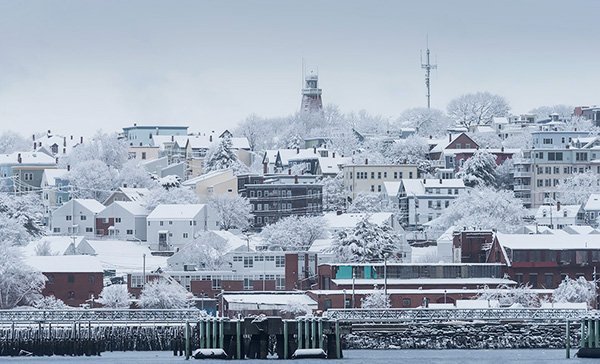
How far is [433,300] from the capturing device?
4183 inches

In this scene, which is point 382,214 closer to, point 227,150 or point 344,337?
point 227,150

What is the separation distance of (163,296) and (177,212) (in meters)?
33.6

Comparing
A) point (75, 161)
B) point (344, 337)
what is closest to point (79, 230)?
point (75, 161)

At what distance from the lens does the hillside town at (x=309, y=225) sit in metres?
111

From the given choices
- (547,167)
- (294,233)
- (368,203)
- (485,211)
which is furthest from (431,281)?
(547,167)

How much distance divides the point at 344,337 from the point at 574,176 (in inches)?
3085

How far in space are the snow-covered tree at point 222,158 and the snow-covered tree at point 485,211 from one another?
30.3m

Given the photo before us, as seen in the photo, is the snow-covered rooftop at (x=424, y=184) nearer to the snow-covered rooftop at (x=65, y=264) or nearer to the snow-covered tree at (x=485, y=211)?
the snow-covered tree at (x=485, y=211)

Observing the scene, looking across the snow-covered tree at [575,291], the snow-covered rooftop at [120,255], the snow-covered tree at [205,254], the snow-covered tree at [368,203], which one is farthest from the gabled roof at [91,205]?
the snow-covered tree at [575,291]

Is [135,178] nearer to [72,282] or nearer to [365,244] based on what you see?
[365,244]

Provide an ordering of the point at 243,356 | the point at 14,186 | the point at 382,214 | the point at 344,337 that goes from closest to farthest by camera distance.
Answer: the point at 243,356
the point at 344,337
the point at 382,214
the point at 14,186

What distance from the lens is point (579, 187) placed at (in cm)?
16125

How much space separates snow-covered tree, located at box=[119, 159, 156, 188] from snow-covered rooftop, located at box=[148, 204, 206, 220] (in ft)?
76.4

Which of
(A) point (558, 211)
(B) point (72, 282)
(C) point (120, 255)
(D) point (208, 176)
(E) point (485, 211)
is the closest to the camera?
(B) point (72, 282)
